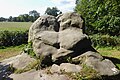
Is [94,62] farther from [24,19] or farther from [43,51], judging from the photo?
[24,19]

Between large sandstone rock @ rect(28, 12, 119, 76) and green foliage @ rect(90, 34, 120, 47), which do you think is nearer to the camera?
large sandstone rock @ rect(28, 12, 119, 76)

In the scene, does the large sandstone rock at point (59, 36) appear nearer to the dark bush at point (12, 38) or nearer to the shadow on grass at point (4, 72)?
the shadow on grass at point (4, 72)

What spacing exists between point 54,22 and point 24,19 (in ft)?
316

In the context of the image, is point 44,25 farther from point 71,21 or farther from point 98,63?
→ point 98,63

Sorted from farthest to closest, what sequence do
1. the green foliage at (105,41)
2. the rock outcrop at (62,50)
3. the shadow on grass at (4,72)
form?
1. the green foliage at (105,41)
2. the shadow on grass at (4,72)
3. the rock outcrop at (62,50)

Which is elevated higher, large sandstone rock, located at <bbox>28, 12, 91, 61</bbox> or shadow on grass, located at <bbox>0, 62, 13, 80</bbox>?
large sandstone rock, located at <bbox>28, 12, 91, 61</bbox>

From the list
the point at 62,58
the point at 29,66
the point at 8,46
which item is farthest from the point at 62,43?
the point at 8,46

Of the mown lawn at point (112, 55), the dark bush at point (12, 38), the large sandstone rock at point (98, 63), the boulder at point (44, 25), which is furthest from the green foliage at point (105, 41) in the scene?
the large sandstone rock at point (98, 63)

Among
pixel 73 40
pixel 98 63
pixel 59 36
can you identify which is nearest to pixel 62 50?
pixel 73 40

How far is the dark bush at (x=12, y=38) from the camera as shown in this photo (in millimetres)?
32875

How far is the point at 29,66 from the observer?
48.8 feet

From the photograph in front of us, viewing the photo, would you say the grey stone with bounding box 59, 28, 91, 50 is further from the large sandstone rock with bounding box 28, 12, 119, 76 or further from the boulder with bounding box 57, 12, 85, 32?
the boulder with bounding box 57, 12, 85, 32

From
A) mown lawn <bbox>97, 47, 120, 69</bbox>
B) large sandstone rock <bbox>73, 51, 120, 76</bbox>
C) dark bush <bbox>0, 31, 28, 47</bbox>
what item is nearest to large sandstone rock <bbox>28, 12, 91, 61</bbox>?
large sandstone rock <bbox>73, 51, 120, 76</bbox>

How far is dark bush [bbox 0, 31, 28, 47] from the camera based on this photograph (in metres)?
32.9
